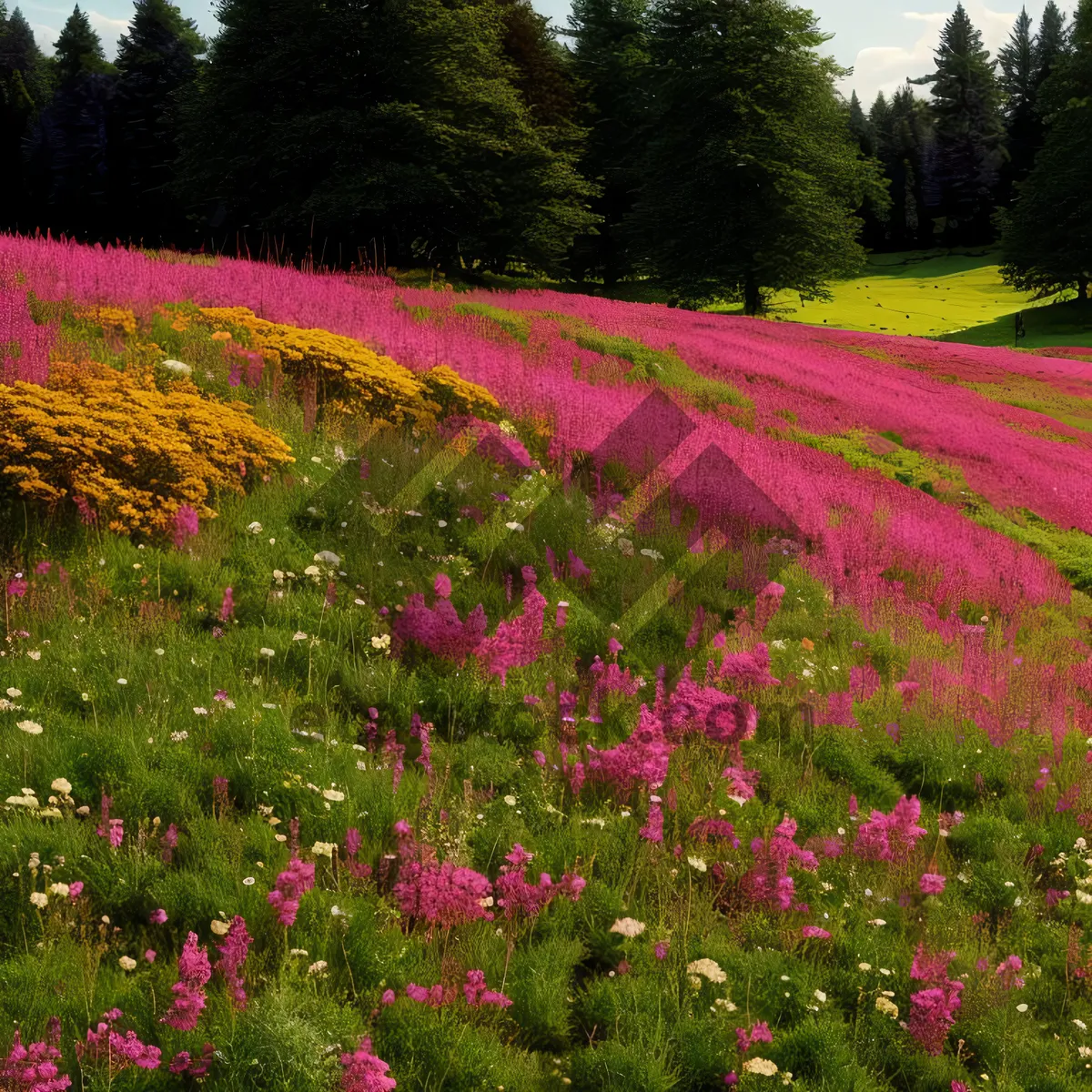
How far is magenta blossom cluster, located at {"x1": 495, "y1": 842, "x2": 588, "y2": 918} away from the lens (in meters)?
3.96

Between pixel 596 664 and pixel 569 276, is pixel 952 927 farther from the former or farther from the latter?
pixel 569 276

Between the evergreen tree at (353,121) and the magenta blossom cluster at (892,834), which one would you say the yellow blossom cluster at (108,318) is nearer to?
the magenta blossom cluster at (892,834)

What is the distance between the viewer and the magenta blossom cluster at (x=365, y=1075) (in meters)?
2.95

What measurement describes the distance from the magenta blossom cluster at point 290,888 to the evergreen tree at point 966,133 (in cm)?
Result: 9851

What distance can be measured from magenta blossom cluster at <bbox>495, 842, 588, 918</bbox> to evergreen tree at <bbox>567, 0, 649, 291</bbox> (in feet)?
179

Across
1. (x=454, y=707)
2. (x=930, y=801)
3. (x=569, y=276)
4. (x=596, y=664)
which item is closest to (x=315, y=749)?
(x=454, y=707)

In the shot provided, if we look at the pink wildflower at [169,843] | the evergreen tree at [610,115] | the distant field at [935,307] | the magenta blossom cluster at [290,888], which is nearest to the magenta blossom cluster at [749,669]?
the magenta blossom cluster at [290,888]

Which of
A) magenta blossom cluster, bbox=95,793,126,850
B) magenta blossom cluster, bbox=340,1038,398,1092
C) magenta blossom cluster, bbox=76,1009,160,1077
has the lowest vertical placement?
magenta blossom cluster, bbox=340,1038,398,1092

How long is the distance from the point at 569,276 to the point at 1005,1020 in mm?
57610

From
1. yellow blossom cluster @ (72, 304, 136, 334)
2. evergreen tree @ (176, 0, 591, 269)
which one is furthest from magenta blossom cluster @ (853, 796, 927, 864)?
evergreen tree @ (176, 0, 591, 269)

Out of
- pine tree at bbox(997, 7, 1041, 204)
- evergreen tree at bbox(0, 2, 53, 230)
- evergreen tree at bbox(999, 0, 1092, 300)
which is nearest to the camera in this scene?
evergreen tree at bbox(999, 0, 1092, 300)

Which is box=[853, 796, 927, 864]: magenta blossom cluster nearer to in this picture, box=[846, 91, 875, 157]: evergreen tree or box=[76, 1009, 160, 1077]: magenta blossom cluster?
box=[76, 1009, 160, 1077]: magenta blossom cluster

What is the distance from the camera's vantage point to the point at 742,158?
146ft

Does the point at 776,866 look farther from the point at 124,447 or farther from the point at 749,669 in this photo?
the point at 124,447
